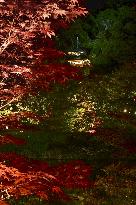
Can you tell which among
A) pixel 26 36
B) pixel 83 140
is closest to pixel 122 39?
pixel 83 140

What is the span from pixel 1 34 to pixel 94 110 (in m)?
17.0

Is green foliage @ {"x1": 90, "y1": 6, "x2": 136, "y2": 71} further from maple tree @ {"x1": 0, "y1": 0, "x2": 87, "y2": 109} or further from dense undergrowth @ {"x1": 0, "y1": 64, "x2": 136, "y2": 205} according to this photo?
maple tree @ {"x1": 0, "y1": 0, "x2": 87, "y2": 109}

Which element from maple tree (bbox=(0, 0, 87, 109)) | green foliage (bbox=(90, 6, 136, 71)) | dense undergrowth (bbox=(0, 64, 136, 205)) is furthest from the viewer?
green foliage (bbox=(90, 6, 136, 71))

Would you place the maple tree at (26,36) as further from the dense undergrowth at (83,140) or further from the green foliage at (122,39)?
the green foliage at (122,39)

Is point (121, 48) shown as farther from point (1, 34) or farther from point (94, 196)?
point (1, 34)

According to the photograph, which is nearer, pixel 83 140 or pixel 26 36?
pixel 26 36

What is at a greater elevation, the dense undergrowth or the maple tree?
the maple tree

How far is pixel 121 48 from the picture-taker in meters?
23.8

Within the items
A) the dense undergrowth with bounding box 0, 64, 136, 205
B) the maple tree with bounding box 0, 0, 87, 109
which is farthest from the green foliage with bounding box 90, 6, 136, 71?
the maple tree with bounding box 0, 0, 87, 109

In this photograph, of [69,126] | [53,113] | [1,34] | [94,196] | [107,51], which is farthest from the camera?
[107,51]

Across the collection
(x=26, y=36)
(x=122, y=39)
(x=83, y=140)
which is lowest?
(x=83, y=140)

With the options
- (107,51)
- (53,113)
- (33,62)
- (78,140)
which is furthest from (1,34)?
(107,51)

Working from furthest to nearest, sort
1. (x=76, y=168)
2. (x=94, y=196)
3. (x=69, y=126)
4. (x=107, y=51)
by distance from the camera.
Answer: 1. (x=107, y=51)
2. (x=69, y=126)
3. (x=76, y=168)
4. (x=94, y=196)

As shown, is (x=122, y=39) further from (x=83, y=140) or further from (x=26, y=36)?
(x=26, y=36)
